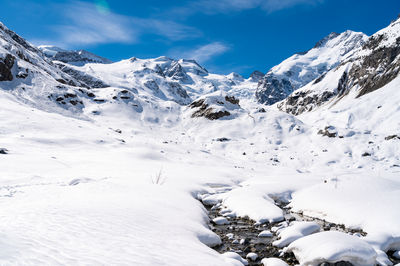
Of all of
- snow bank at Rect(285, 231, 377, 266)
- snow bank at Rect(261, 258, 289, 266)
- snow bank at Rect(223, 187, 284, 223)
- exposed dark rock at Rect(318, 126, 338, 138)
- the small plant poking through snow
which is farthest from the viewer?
exposed dark rock at Rect(318, 126, 338, 138)

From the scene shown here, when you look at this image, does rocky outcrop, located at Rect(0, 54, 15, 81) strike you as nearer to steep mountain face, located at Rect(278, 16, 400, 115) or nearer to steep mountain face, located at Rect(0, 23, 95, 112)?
steep mountain face, located at Rect(0, 23, 95, 112)

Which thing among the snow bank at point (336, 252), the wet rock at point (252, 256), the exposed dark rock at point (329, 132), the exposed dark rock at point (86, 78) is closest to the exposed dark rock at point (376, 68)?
the exposed dark rock at point (329, 132)

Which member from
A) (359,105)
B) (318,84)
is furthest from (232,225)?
(318,84)

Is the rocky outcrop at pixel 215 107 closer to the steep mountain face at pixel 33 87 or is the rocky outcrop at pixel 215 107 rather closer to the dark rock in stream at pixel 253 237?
the steep mountain face at pixel 33 87

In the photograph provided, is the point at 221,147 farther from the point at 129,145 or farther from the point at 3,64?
the point at 3,64

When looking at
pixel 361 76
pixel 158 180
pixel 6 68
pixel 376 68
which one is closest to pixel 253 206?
pixel 158 180

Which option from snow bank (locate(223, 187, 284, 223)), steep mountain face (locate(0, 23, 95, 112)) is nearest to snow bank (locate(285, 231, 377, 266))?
snow bank (locate(223, 187, 284, 223))

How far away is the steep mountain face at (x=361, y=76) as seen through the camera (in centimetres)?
8550

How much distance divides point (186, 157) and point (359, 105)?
2128 inches

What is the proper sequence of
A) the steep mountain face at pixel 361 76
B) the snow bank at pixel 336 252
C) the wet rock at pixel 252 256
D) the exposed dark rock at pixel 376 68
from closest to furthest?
the snow bank at pixel 336 252, the wet rock at pixel 252 256, the exposed dark rock at pixel 376 68, the steep mountain face at pixel 361 76

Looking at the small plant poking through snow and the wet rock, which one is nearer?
the wet rock

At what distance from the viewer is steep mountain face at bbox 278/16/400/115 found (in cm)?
8550

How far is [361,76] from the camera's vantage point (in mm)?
97188

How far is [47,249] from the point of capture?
5.20m
